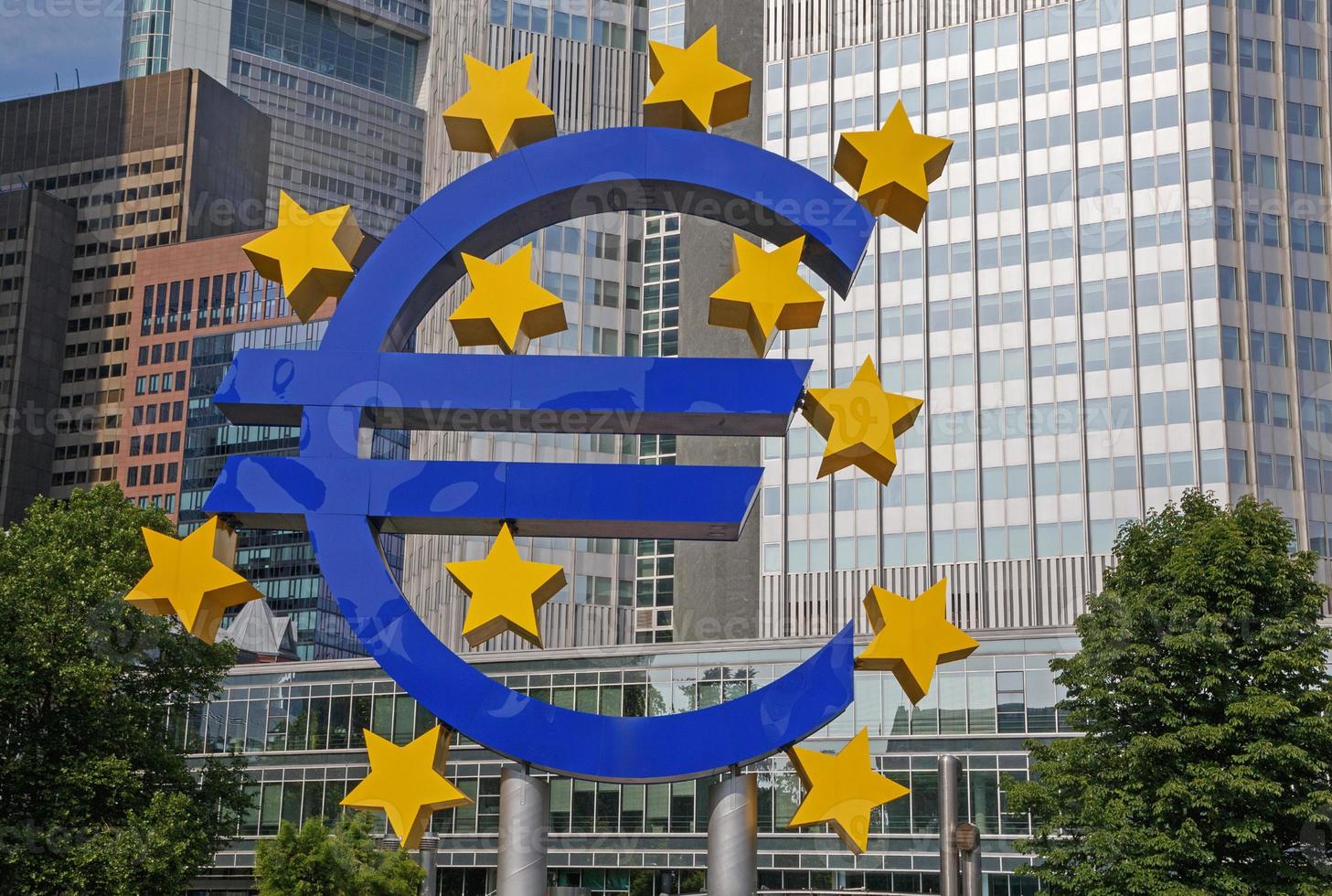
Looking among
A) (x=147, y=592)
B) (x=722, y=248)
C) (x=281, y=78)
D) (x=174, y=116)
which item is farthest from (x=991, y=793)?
(x=281, y=78)

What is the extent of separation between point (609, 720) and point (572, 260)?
69.7 meters

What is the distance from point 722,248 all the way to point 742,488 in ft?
218

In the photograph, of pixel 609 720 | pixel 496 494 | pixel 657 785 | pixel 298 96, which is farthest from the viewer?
pixel 298 96

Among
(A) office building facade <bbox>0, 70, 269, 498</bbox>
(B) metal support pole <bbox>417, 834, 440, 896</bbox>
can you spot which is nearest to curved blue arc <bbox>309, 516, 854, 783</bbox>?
(B) metal support pole <bbox>417, 834, 440, 896</bbox>

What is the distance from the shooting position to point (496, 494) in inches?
640

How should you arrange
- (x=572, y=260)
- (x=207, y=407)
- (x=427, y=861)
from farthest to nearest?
(x=207, y=407)
(x=572, y=260)
(x=427, y=861)

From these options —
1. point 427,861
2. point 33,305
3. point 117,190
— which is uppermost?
point 117,190

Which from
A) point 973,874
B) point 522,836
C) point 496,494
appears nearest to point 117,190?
point 973,874

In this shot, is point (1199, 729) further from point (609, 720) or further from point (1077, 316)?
point (1077, 316)

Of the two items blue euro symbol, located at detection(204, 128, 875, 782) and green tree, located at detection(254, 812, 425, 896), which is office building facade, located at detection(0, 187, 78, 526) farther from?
blue euro symbol, located at detection(204, 128, 875, 782)

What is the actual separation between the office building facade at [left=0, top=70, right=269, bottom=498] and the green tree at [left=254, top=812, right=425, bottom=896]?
119m

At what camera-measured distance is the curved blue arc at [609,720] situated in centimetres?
1538

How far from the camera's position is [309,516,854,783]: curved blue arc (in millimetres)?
15383

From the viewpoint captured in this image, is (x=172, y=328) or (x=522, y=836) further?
(x=172, y=328)
